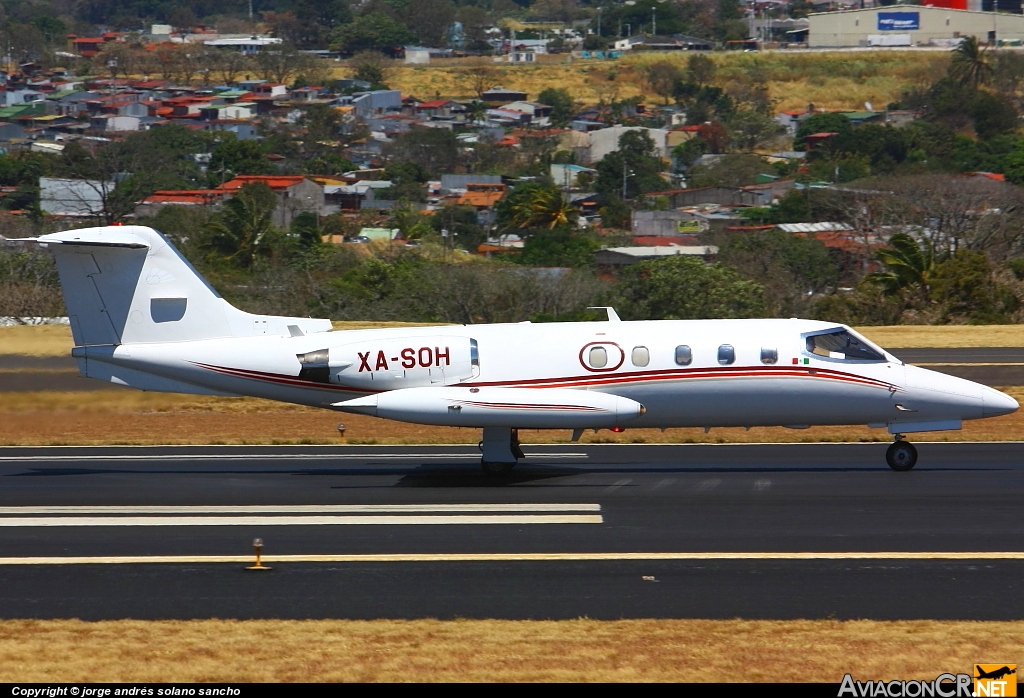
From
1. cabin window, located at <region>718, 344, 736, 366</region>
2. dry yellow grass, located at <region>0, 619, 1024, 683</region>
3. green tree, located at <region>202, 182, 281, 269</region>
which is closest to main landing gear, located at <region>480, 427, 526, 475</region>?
cabin window, located at <region>718, 344, 736, 366</region>

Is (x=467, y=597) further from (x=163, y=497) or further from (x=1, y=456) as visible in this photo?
(x=1, y=456)

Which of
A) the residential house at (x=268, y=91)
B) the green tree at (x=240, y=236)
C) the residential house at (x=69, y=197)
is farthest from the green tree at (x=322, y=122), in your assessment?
the green tree at (x=240, y=236)

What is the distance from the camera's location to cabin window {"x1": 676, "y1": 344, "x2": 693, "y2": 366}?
69.5ft

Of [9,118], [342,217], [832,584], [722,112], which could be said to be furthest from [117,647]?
[9,118]

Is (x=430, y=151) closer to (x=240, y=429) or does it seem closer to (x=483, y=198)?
(x=483, y=198)

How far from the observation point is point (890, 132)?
12338 centimetres

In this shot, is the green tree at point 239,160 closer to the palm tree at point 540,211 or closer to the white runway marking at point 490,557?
the palm tree at point 540,211

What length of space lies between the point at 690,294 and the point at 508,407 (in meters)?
31.9

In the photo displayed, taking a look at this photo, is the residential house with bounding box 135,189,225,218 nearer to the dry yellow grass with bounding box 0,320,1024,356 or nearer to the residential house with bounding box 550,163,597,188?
the residential house with bounding box 550,163,597,188

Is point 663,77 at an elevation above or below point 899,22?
below

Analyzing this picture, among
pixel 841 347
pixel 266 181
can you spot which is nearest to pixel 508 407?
pixel 841 347

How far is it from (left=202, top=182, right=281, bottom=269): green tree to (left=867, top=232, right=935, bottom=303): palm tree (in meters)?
34.2

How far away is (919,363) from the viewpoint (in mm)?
40844

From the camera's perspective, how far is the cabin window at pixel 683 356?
69.5ft
